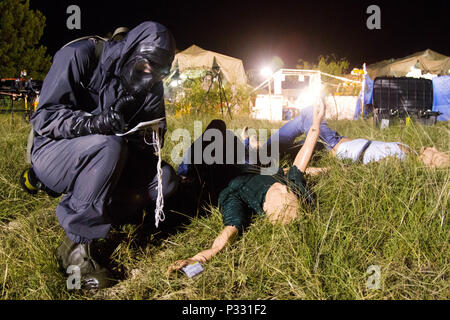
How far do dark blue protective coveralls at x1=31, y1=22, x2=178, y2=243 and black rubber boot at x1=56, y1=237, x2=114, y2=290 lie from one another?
5cm

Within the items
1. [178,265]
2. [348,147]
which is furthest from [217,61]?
[178,265]

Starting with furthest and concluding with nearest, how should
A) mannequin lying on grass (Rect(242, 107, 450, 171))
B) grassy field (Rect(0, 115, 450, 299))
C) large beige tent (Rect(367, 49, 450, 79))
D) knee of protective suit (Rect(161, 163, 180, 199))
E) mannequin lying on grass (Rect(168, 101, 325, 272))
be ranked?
large beige tent (Rect(367, 49, 450, 79)), mannequin lying on grass (Rect(242, 107, 450, 171)), knee of protective suit (Rect(161, 163, 180, 199)), mannequin lying on grass (Rect(168, 101, 325, 272)), grassy field (Rect(0, 115, 450, 299))

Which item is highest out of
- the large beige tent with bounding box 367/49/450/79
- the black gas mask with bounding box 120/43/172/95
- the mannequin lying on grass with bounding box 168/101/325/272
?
the large beige tent with bounding box 367/49/450/79

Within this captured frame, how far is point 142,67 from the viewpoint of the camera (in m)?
1.37

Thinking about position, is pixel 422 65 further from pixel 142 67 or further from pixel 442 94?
pixel 142 67

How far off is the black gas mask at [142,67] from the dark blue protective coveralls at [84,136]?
3cm

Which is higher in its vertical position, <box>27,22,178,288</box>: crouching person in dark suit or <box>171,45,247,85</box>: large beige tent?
<box>171,45,247,85</box>: large beige tent

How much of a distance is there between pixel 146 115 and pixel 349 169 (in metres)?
1.41

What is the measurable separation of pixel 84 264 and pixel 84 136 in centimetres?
59

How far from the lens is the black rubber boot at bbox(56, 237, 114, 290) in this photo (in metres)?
1.26

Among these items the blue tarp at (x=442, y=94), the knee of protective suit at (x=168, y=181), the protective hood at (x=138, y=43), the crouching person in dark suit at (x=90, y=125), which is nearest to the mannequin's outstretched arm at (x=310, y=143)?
the knee of protective suit at (x=168, y=181)

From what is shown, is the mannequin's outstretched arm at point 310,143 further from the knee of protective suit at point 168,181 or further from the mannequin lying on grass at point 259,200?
the knee of protective suit at point 168,181

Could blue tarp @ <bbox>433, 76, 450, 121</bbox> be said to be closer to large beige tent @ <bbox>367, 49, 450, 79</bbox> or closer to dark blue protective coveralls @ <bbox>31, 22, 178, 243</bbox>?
dark blue protective coveralls @ <bbox>31, 22, 178, 243</bbox>

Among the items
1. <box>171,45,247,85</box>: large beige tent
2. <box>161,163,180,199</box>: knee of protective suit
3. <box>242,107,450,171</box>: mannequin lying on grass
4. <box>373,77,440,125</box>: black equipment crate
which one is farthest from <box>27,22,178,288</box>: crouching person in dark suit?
<box>171,45,247,85</box>: large beige tent
